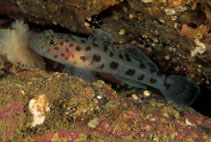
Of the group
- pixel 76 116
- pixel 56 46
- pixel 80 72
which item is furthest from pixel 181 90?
pixel 76 116

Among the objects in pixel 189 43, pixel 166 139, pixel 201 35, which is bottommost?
pixel 166 139

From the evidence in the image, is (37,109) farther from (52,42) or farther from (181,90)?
(181,90)

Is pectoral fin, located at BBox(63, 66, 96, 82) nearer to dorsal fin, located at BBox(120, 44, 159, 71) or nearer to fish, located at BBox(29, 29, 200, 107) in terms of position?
fish, located at BBox(29, 29, 200, 107)

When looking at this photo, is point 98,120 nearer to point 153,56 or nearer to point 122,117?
point 122,117

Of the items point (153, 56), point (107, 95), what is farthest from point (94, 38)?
point (107, 95)

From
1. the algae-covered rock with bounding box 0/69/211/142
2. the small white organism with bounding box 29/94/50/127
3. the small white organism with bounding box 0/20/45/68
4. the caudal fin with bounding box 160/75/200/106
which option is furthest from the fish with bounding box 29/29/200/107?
the small white organism with bounding box 29/94/50/127

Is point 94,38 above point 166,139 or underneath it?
above

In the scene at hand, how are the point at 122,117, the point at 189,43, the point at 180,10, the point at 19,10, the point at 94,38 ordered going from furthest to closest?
the point at 19,10 < the point at 94,38 < the point at 189,43 < the point at 180,10 < the point at 122,117
